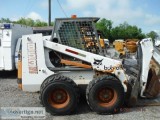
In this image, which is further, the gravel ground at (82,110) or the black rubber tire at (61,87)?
the black rubber tire at (61,87)

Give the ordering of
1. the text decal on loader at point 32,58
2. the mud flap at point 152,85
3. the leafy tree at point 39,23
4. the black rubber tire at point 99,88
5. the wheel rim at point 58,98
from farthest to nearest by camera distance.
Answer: the leafy tree at point 39,23 < the mud flap at point 152,85 < the text decal on loader at point 32,58 < the wheel rim at point 58,98 < the black rubber tire at point 99,88

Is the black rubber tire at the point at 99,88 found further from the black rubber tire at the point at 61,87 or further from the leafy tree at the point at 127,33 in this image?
the leafy tree at the point at 127,33

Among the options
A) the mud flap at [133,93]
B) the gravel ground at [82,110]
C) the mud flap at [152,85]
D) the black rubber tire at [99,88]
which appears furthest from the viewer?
the mud flap at [152,85]

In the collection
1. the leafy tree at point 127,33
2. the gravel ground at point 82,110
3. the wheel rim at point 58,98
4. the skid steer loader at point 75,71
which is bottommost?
the gravel ground at point 82,110

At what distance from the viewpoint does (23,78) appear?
814 centimetres

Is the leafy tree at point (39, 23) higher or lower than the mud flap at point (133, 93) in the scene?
higher

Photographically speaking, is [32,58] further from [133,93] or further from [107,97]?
[133,93]

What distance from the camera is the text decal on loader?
8.09 m

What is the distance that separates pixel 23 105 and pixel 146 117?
131 inches

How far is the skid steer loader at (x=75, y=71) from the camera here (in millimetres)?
7770

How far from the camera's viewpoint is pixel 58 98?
26.0 ft

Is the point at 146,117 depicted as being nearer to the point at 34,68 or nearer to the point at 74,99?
the point at 74,99

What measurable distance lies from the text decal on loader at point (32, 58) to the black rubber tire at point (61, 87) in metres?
0.52

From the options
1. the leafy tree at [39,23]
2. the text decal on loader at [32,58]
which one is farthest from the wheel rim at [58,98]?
the leafy tree at [39,23]
